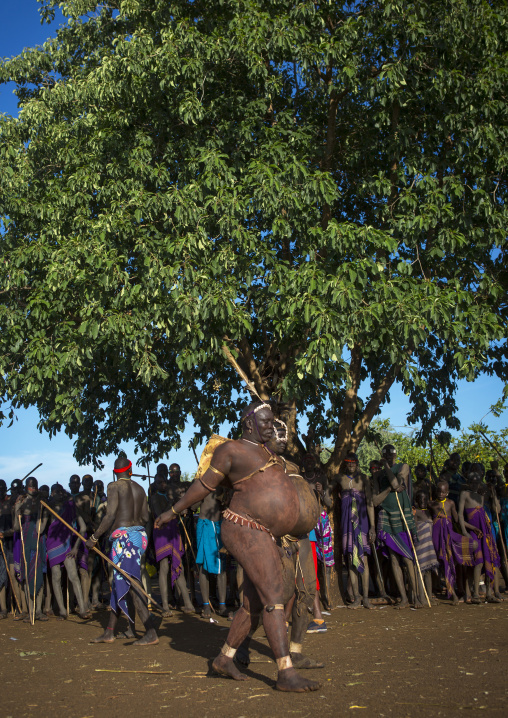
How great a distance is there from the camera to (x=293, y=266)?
9734 millimetres

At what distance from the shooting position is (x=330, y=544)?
10297 millimetres

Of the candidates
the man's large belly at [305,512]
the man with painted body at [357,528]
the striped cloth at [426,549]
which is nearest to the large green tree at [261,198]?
the man with painted body at [357,528]

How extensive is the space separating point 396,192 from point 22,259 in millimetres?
5749

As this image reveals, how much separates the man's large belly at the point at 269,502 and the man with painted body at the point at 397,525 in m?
4.83

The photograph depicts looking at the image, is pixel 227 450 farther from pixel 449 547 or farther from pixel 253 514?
pixel 449 547

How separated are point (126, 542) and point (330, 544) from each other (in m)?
3.72

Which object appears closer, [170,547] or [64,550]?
[170,547]

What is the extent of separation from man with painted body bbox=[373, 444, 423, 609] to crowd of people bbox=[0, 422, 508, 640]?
0.05 feet

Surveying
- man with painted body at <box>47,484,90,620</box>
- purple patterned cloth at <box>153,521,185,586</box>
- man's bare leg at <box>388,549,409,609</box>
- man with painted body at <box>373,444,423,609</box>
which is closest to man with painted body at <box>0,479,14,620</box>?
man with painted body at <box>47,484,90,620</box>

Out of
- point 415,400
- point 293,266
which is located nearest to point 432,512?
point 415,400

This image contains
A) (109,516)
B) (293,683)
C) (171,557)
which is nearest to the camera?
(293,683)

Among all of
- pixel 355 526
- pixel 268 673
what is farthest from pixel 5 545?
pixel 268 673

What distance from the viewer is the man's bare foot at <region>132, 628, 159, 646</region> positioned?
7609mm

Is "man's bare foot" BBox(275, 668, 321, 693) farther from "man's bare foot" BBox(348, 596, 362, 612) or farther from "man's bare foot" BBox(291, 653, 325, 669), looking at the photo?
"man's bare foot" BBox(348, 596, 362, 612)
